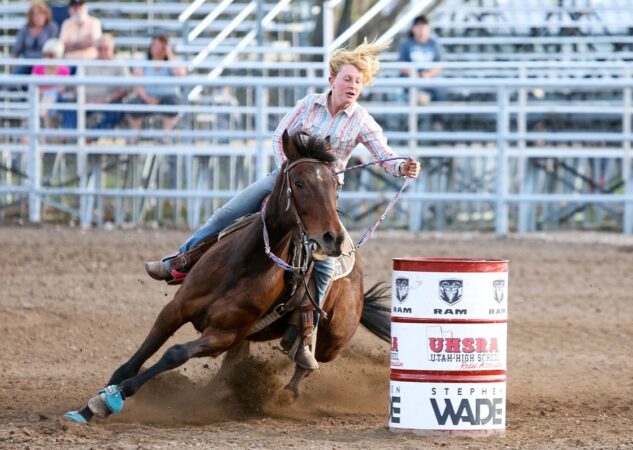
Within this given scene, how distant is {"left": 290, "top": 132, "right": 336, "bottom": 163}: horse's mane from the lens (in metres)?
5.94

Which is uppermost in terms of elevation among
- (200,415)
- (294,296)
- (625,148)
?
(625,148)

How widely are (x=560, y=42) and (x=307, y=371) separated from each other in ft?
37.9

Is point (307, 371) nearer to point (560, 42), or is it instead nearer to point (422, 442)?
point (422, 442)

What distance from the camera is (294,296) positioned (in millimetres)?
6492

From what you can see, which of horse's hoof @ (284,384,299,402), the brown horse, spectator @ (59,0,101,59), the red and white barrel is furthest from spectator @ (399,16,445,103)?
the red and white barrel

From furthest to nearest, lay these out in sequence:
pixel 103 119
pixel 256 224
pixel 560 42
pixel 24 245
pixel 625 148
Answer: pixel 560 42, pixel 103 119, pixel 625 148, pixel 24 245, pixel 256 224

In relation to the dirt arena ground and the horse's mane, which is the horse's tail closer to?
the dirt arena ground

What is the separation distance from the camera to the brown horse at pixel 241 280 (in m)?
5.85

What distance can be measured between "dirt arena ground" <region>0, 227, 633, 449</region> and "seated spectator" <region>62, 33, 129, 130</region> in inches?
77.6

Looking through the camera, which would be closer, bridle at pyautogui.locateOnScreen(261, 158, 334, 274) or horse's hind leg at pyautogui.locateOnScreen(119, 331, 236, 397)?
bridle at pyautogui.locateOnScreen(261, 158, 334, 274)

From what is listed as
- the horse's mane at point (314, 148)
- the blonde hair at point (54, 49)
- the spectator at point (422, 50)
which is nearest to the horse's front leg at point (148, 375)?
the horse's mane at point (314, 148)

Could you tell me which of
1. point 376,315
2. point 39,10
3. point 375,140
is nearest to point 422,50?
point 39,10

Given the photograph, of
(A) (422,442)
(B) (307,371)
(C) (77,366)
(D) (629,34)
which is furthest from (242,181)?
(A) (422,442)

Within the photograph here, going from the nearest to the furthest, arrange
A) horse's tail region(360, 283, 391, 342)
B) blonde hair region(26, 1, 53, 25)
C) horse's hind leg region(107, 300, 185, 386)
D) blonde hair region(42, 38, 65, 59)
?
horse's hind leg region(107, 300, 185, 386)
horse's tail region(360, 283, 391, 342)
blonde hair region(42, 38, 65, 59)
blonde hair region(26, 1, 53, 25)
